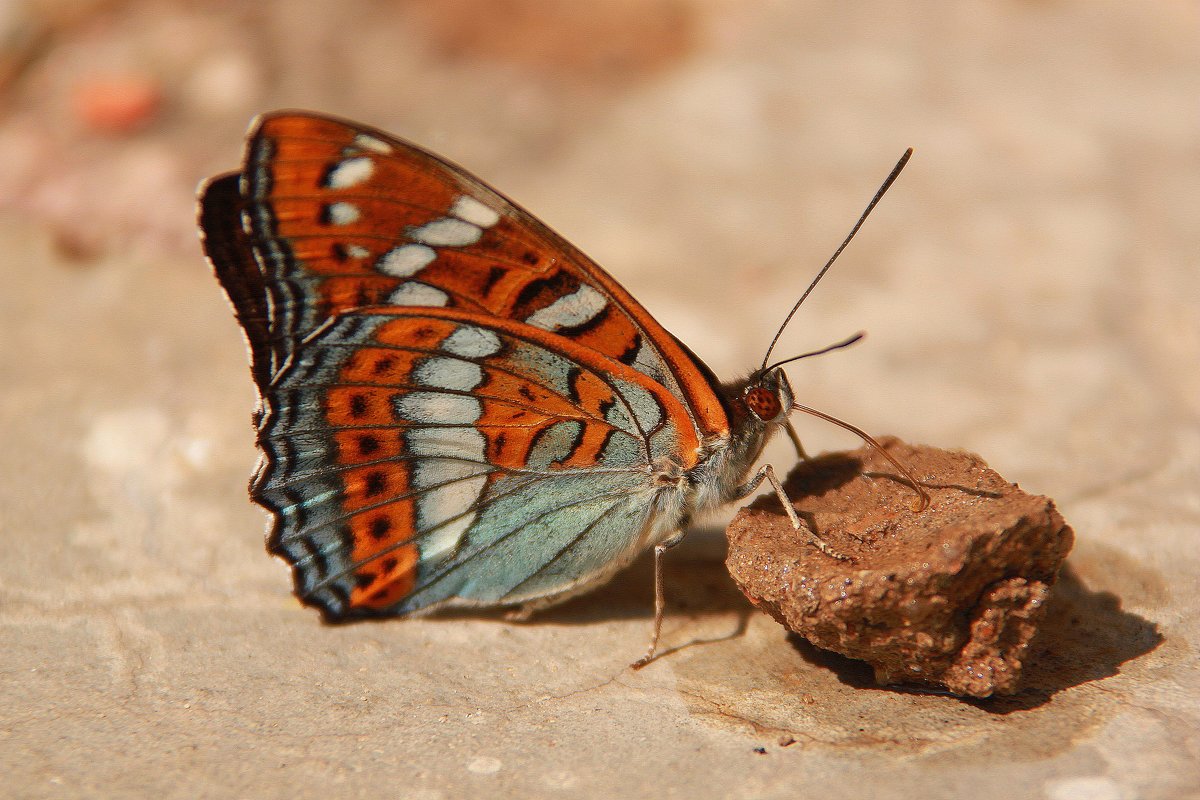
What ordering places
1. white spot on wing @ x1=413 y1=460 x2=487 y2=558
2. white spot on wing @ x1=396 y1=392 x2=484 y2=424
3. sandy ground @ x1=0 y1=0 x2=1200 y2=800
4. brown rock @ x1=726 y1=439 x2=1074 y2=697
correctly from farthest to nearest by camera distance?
white spot on wing @ x1=413 y1=460 x2=487 y2=558
white spot on wing @ x1=396 y1=392 x2=484 y2=424
sandy ground @ x1=0 y1=0 x2=1200 y2=800
brown rock @ x1=726 y1=439 x2=1074 y2=697

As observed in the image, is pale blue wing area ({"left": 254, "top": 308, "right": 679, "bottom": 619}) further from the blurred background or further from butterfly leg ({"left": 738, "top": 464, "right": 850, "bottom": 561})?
the blurred background

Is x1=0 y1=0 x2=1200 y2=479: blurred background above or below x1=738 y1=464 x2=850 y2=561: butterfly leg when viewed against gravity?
above

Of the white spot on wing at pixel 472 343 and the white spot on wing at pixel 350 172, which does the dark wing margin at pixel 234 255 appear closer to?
the white spot on wing at pixel 350 172

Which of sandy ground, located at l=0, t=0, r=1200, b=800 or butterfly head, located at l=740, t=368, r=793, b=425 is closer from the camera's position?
sandy ground, located at l=0, t=0, r=1200, b=800

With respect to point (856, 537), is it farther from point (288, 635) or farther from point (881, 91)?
point (881, 91)

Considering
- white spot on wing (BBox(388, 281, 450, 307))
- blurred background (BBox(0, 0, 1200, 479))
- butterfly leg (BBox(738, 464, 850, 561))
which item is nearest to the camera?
butterfly leg (BBox(738, 464, 850, 561))

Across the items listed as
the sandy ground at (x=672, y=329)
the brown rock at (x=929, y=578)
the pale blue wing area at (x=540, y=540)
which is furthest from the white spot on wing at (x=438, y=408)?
the brown rock at (x=929, y=578)

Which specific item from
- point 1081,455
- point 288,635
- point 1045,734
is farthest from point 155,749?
point 1081,455

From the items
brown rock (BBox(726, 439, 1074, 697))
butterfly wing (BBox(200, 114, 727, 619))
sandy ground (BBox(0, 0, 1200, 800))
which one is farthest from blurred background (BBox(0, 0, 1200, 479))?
butterfly wing (BBox(200, 114, 727, 619))
